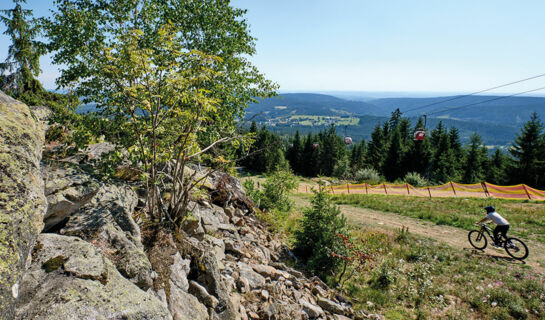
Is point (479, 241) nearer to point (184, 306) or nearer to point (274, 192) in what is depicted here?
point (274, 192)

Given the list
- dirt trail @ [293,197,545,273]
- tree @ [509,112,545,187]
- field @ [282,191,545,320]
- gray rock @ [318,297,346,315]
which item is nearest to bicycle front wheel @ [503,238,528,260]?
dirt trail @ [293,197,545,273]

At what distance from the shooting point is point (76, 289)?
2586 millimetres

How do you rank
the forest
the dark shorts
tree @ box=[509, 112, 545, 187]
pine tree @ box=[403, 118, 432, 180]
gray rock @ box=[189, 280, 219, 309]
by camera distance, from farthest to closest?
1. pine tree @ box=[403, 118, 432, 180]
2. the forest
3. tree @ box=[509, 112, 545, 187]
4. the dark shorts
5. gray rock @ box=[189, 280, 219, 309]

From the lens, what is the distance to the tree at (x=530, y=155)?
42.2 meters

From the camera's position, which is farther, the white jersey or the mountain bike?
the white jersey

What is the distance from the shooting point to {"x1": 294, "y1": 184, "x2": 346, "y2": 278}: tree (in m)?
8.15

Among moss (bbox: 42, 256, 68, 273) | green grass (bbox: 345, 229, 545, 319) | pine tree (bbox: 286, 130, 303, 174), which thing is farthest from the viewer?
pine tree (bbox: 286, 130, 303, 174)

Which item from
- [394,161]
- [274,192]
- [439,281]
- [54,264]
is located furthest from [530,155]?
[54,264]

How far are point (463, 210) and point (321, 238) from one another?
14.3m

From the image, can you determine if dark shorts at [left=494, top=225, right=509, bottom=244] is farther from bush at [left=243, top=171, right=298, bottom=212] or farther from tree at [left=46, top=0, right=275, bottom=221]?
tree at [left=46, top=0, right=275, bottom=221]

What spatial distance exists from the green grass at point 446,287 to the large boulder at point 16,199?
6974 millimetres

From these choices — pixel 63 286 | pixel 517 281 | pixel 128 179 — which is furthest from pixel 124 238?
pixel 517 281

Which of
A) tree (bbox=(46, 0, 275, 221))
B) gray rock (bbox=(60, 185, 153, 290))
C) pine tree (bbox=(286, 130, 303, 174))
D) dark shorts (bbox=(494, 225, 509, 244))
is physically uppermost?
tree (bbox=(46, 0, 275, 221))

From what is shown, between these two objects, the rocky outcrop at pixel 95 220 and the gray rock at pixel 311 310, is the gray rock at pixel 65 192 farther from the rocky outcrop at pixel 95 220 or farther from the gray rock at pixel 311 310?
the gray rock at pixel 311 310
